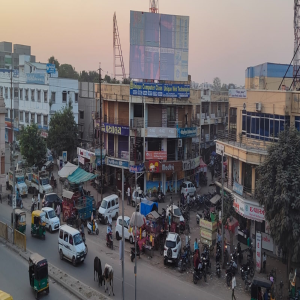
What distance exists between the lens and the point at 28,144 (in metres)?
32.8

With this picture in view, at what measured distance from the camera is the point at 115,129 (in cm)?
2955

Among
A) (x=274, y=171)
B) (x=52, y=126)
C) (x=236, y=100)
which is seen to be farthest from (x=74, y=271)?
(x=52, y=126)

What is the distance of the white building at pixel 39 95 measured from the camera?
4225cm

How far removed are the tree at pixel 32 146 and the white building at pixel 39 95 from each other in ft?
26.7

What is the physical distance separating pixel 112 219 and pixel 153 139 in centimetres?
863

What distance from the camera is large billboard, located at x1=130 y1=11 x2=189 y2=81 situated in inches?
1139

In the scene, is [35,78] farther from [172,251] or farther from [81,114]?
[172,251]

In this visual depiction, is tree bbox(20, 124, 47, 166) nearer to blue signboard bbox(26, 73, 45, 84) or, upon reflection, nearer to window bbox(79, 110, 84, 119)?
window bbox(79, 110, 84, 119)

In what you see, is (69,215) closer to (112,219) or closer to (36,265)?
(112,219)

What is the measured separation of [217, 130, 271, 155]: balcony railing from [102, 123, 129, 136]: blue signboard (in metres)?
8.98

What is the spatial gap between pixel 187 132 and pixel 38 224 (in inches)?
572

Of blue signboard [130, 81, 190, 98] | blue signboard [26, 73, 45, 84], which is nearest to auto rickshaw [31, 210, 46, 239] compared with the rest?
blue signboard [130, 81, 190, 98]

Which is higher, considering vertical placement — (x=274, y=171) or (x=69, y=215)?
(x=274, y=171)

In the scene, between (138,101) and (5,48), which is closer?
(138,101)
